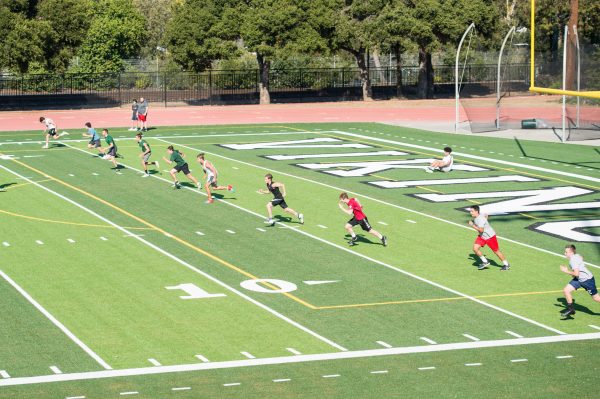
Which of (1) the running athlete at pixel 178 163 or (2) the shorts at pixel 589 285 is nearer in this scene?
(2) the shorts at pixel 589 285

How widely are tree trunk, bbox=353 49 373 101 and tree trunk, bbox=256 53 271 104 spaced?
651 centimetres

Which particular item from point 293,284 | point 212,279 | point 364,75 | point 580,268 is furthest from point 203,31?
point 580,268

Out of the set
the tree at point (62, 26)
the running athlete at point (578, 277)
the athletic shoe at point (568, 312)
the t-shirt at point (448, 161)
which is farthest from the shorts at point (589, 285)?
the tree at point (62, 26)

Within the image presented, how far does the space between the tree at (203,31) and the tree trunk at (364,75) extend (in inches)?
364

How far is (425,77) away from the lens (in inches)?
3376

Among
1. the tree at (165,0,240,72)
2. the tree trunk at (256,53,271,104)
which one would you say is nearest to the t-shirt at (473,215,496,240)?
the tree at (165,0,240,72)

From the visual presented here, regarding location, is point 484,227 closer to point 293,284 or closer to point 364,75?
point 293,284

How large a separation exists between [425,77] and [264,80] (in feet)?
41.1

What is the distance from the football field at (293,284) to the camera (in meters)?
18.8

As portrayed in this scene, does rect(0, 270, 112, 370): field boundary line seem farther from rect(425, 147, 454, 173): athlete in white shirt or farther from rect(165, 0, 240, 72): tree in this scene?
rect(165, 0, 240, 72): tree

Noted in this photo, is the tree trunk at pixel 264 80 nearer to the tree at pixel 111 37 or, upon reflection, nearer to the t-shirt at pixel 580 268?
the tree at pixel 111 37

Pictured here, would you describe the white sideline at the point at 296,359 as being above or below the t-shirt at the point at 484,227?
below

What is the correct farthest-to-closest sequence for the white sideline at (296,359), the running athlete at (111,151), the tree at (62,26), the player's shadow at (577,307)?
the tree at (62,26)
the running athlete at (111,151)
the player's shadow at (577,307)
the white sideline at (296,359)

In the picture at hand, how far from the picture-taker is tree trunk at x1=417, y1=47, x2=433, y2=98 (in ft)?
278
